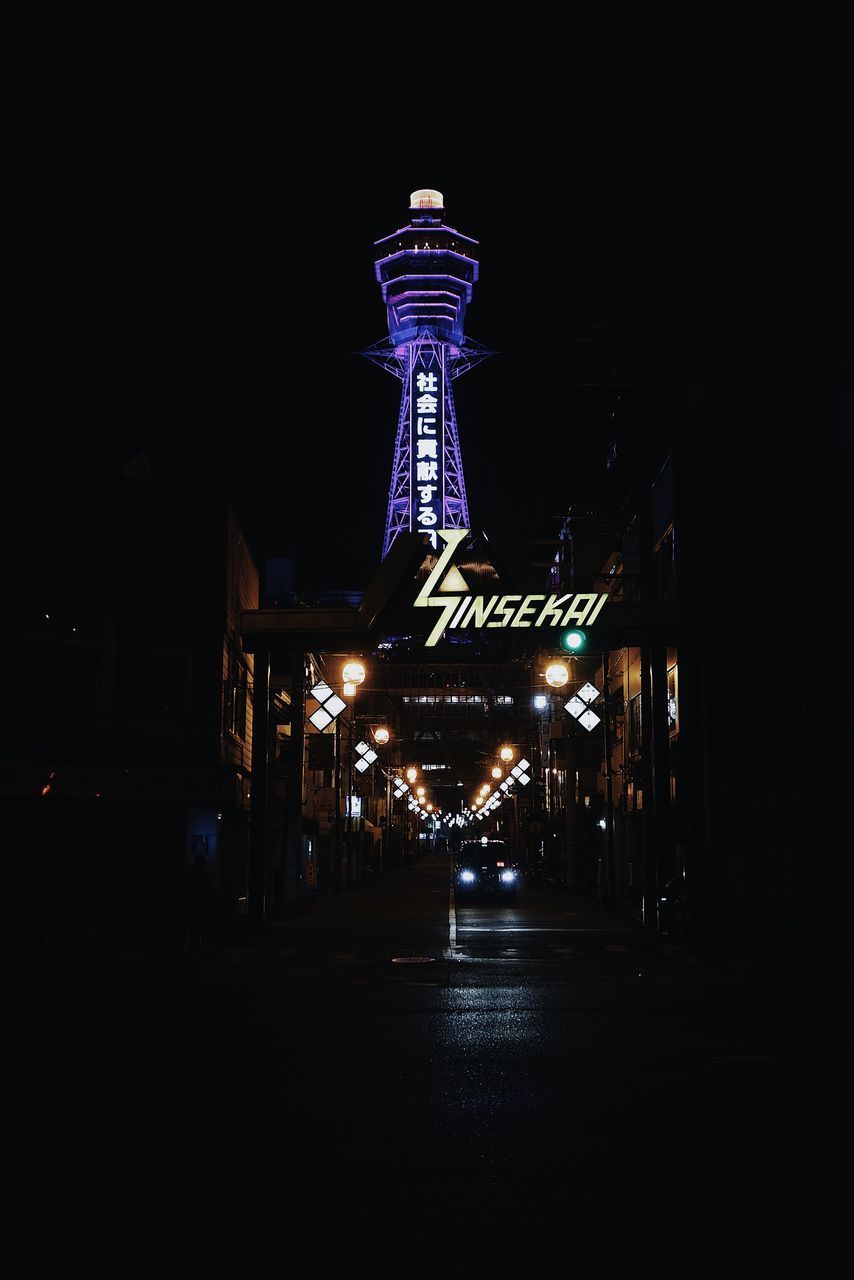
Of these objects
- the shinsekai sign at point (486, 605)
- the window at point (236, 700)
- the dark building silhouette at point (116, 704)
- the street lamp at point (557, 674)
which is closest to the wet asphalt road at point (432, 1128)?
the dark building silhouette at point (116, 704)

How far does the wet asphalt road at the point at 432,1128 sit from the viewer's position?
5938mm

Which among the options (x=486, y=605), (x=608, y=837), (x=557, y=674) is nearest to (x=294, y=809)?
(x=557, y=674)

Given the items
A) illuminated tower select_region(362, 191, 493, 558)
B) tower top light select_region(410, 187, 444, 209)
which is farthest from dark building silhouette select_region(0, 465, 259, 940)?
tower top light select_region(410, 187, 444, 209)

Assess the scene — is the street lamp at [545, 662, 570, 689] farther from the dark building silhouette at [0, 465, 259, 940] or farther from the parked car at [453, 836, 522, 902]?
the parked car at [453, 836, 522, 902]

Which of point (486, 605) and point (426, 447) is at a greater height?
point (426, 447)

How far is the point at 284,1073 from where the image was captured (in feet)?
34.6

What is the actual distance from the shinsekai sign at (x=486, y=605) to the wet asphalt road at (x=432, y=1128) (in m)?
12.5

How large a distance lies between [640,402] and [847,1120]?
91.3 ft

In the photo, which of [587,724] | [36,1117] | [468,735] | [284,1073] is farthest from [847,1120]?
[468,735]

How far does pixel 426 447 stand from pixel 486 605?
7962 cm

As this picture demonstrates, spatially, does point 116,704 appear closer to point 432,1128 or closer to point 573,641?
point 573,641

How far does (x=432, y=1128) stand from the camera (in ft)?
27.7

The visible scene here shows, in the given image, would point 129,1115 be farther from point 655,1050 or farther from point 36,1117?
point 655,1050

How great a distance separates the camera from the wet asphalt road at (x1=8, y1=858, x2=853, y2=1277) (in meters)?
5.94
